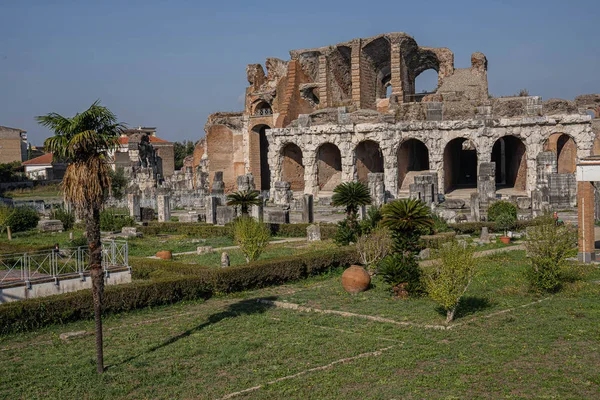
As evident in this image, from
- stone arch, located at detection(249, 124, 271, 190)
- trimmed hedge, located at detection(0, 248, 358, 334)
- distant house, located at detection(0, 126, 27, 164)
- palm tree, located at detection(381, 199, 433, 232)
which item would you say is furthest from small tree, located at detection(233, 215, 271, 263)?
distant house, located at detection(0, 126, 27, 164)

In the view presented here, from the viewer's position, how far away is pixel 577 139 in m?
38.2

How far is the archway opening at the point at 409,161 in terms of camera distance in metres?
43.8

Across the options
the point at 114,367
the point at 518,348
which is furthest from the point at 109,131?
the point at 518,348

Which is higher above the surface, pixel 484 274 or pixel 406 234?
pixel 406 234

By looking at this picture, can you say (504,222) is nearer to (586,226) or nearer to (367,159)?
(586,226)

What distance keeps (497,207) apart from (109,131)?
20.6 m

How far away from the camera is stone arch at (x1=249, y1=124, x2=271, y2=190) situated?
168ft

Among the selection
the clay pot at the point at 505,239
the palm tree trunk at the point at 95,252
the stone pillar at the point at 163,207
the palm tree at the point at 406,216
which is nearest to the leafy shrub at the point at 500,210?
the clay pot at the point at 505,239

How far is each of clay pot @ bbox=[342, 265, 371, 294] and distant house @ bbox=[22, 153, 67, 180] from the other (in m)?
56.8

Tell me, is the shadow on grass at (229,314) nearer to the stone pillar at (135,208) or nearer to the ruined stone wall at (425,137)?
the stone pillar at (135,208)

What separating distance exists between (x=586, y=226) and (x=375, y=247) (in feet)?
17.5

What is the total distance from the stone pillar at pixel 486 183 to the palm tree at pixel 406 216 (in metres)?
17.3

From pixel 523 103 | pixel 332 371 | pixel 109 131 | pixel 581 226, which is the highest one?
pixel 523 103

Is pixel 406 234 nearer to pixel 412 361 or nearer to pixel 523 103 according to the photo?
pixel 412 361
